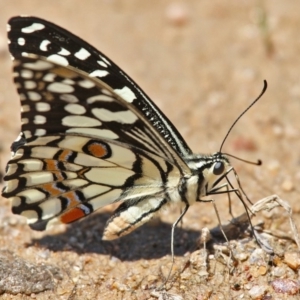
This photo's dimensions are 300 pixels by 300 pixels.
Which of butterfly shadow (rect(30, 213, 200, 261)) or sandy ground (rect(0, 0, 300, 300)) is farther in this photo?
butterfly shadow (rect(30, 213, 200, 261))

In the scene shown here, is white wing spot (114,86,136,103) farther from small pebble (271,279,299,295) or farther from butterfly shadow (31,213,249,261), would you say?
small pebble (271,279,299,295)

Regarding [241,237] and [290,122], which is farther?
[290,122]

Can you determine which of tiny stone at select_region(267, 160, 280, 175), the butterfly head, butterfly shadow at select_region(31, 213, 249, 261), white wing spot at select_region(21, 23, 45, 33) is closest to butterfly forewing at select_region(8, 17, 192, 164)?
white wing spot at select_region(21, 23, 45, 33)

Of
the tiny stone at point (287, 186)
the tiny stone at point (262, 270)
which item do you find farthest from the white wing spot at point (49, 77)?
the tiny stone at point (287, 186)

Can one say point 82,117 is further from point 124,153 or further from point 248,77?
point 248,77

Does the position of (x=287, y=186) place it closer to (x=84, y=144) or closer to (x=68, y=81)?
(x=84, y=144)

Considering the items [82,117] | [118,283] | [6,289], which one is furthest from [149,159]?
[6,289]

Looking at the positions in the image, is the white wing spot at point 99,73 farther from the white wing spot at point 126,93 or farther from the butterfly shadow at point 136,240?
the butterfly shadow at point 136,240
